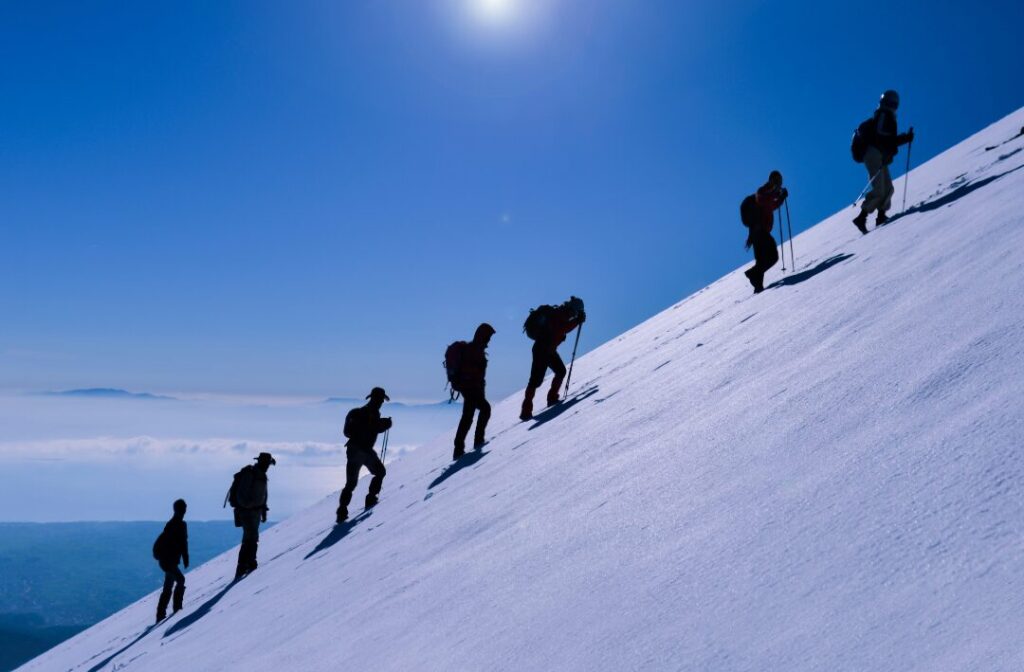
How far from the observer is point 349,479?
1027 centimetres

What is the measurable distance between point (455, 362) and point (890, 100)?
7.25m

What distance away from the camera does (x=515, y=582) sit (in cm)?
346

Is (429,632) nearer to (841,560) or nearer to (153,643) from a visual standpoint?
→ (841,560)

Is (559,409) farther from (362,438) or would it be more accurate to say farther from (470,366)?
(362,438)

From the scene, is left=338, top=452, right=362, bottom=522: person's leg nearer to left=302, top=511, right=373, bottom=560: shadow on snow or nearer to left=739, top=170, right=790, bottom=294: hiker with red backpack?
left=302, top=511, right=373, bottom=560: shadow on snow

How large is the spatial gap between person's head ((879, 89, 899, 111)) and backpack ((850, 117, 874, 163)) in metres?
0.23

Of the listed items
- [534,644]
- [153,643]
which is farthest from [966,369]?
[153,643]

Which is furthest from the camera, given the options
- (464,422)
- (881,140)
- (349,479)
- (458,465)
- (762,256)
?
(464,422)

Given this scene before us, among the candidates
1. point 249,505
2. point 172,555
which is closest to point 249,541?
point 249,505

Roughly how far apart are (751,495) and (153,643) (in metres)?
8.81

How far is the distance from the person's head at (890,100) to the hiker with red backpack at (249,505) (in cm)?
1078

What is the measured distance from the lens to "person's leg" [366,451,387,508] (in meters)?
10.3

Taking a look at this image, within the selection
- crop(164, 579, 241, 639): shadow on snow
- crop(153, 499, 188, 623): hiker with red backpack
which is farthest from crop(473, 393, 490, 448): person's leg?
crop(153, 499, 188, 623): hiker with red backpack

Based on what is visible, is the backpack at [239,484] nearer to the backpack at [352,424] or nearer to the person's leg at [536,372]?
the backpack at [352,424]
